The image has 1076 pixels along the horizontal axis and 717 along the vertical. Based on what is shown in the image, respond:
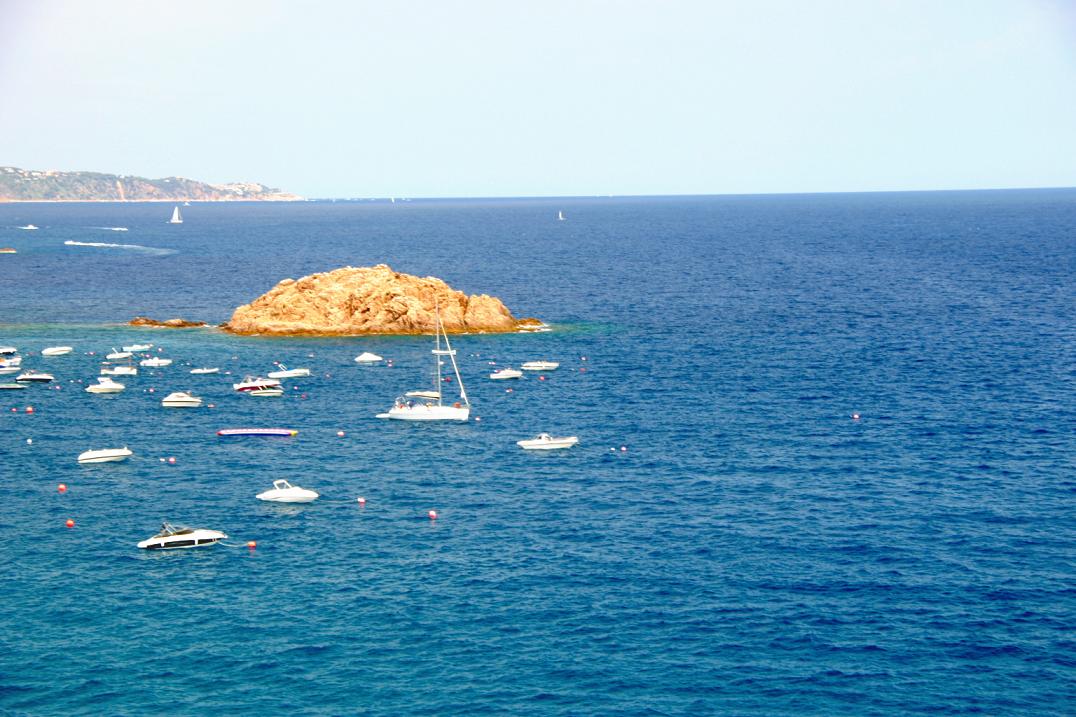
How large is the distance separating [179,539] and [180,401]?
43220mm

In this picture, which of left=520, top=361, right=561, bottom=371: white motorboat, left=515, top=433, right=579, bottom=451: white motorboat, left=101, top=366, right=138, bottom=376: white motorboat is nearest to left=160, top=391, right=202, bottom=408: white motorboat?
left=101, top=366, right=138, bottom=376: white motorboat

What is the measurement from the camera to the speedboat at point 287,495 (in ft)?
268

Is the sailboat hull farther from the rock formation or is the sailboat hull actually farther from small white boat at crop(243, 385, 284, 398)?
the rock formation

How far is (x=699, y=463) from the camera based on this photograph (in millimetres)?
91875

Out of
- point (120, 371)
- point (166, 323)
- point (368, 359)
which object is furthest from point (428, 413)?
point (166, 323)

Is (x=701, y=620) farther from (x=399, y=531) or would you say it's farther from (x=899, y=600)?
(x=399, y=531)

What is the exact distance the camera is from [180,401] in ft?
370

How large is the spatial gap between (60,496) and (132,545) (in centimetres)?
1427

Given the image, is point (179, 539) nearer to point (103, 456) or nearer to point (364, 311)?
point (103, 456)

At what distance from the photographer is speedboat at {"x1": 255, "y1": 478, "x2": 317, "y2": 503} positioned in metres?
81.6

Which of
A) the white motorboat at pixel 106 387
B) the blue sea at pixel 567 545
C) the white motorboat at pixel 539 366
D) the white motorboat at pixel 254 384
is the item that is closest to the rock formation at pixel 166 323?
the blue sea at pixel 567 545

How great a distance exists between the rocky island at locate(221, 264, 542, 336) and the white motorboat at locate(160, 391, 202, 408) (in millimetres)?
40996

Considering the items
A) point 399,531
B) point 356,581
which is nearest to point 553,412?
point 399,531

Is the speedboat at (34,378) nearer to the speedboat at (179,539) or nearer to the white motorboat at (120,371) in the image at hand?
the white motorboat at (120,371)
